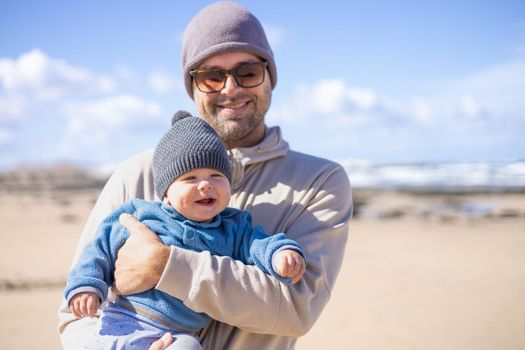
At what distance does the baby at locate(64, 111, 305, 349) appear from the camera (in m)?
2.37

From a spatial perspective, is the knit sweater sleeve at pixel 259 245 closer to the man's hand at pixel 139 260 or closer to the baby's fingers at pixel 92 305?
the man's hand at pixel 139 260

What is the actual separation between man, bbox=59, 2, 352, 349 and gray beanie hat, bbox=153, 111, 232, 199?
295mm

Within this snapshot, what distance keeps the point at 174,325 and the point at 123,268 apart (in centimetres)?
37

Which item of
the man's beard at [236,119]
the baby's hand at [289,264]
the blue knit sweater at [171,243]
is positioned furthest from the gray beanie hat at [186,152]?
the baby's hand at [289,264]

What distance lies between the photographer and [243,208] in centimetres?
291

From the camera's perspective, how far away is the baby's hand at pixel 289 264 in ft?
7.45

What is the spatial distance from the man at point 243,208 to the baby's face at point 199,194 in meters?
0.23

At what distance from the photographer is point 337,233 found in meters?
2.75

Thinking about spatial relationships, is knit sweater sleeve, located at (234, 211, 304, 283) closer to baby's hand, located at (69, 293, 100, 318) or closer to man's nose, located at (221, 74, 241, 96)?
baby's hand, located at (69, 293, 100, 318)

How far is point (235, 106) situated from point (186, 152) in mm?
716

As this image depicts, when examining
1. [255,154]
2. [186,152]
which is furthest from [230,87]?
[186,152]

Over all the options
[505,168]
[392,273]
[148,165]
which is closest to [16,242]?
[392,273]

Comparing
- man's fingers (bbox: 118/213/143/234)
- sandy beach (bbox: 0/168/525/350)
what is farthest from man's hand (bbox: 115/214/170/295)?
sandy beach (bbox: 0/168/525/350)

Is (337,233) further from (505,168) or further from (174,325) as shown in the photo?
(505,168)
